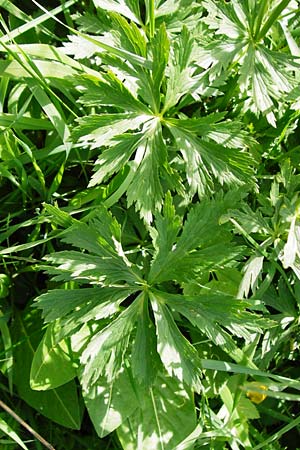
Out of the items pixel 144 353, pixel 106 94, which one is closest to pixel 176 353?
pixel 144 353

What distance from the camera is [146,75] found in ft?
6.22

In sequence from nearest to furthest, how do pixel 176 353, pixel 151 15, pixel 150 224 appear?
pixel 176 353 → pixel 151 15 → pixel 150 224

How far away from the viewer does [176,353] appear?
1812 mm

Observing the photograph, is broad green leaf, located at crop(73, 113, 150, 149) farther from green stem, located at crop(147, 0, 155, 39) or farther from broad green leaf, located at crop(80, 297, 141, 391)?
broad green leaf, located at crop(80, 297, 141, 391)

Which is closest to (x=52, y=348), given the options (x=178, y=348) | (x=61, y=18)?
(x=178, y=348)

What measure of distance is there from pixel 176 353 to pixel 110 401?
35 cm

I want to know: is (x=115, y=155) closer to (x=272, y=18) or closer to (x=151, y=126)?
(x=151, y=126)

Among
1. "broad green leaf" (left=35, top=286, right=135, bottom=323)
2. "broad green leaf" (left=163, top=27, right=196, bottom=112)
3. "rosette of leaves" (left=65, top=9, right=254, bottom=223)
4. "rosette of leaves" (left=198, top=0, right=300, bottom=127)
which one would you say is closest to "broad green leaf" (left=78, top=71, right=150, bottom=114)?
"rosette of leaves" (left=65, top=9, right=254, bottom=223)

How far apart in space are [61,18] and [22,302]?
1.07m

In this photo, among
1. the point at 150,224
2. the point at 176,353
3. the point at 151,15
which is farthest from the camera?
the point at 150,224

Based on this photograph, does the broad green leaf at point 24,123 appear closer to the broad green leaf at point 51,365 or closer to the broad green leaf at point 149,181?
the broad green leaf at point 149,181

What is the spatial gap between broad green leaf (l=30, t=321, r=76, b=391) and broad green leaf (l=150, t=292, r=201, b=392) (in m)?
0.39

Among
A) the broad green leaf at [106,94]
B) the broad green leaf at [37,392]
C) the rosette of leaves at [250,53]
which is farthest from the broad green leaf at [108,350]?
the rosette of leaves at [250,53]

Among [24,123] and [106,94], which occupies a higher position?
[106,94]
